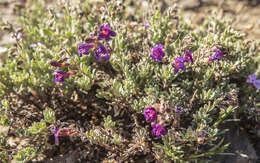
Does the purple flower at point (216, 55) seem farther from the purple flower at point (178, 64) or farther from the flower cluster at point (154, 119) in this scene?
the flower cluster at point (154, 119)

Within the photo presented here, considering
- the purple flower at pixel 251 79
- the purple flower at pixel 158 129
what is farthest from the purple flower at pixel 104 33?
the purple flower at pixel 251 79

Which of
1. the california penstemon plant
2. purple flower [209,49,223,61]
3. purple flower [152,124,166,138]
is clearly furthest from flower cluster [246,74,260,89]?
purple flower [152,124,166,138]

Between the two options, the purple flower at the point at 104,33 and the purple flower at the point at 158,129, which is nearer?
the purple flower at the point at 158,129

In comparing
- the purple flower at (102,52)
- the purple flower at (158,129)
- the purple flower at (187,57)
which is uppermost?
the purple flower at (102,52)

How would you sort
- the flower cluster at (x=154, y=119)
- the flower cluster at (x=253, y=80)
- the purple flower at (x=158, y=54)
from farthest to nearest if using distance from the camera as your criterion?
the flower cluster at (x=253, y=80), the purple flower at (x=158, y=54), the flower cluster at (x=154, y=119)

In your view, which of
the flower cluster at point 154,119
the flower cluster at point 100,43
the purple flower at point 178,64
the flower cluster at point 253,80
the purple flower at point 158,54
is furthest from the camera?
the flower cluster at point 253,80

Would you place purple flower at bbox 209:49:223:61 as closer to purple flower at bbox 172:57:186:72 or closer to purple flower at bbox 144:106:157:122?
purple flower at bbox 172:57:186:72

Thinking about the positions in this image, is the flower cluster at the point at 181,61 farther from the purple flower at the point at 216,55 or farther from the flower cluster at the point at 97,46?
the flower cluster at the point at 97,46

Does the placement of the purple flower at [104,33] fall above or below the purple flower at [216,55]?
above
